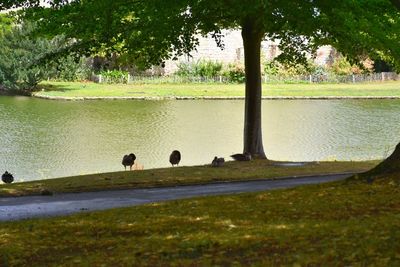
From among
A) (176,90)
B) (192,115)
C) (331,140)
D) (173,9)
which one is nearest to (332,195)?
(173,9)

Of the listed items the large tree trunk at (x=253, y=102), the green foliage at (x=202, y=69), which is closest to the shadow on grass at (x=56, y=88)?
the green foliage at (x=202, y=69)

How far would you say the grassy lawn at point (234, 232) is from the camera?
6934 millimetres

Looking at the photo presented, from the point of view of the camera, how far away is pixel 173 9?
17.3 metres

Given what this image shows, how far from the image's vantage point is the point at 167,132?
3488cm

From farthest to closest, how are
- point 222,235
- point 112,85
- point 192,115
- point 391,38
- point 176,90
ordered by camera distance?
1. point 112,85
2. point 176,90
3. point 192,115
4. point 391,38
5. point 222,235

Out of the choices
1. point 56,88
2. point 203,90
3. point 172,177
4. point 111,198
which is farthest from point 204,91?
point 111,198

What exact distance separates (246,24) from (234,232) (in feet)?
→ 44.8

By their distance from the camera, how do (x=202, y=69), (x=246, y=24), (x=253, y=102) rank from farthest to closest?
(x=202, y=69) < (x=253, y=102) < (x=246, y=24)

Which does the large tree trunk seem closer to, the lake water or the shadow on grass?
the lake water

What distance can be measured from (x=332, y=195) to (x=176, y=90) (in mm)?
51792

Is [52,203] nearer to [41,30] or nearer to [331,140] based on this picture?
[41,30]

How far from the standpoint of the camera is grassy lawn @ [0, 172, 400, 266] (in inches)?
273

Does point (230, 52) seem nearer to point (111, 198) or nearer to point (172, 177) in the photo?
point (172, 177)

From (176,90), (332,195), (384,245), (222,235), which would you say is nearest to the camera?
(384,245)
